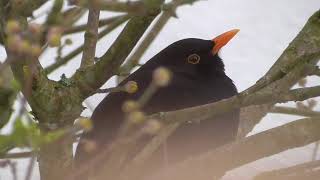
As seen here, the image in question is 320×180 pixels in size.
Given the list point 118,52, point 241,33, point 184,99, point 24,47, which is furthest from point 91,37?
point 241,33

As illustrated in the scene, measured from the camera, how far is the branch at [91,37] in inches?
50.8

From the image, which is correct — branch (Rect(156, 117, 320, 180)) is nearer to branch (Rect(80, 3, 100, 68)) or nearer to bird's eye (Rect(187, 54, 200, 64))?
branch (Rect(80, 3, 100, 68))

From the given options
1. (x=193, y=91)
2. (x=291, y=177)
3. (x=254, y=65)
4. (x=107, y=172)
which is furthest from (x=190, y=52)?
(x=254, y=65)

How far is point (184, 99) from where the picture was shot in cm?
183

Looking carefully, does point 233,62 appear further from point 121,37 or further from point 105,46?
point 121,37

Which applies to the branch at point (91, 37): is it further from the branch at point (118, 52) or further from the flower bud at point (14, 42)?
the flower bud at point (14, 42)

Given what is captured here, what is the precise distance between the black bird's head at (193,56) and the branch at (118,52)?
34.0 inches

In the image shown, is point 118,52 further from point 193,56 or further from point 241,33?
point 241,33

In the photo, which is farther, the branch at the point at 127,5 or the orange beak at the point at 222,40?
the orange beak at the point at 222,40

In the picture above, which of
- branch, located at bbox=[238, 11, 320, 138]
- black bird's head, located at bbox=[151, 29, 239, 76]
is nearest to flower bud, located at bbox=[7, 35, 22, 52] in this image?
branch, located at bbox=[238, 11, 320, 138]

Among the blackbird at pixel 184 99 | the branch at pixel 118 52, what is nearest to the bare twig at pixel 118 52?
the branch at pixel 118 52

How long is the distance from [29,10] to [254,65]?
2582mm

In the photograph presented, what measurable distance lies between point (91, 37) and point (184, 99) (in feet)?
1.90

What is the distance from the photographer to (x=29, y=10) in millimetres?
1228
